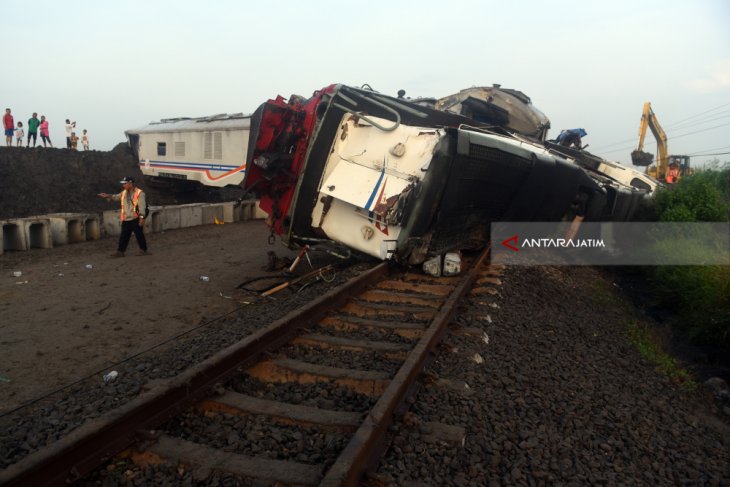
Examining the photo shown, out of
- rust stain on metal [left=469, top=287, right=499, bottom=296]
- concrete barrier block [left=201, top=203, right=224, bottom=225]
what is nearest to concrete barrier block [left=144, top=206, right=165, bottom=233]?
concrete barrier block [left=201, top=203, right=224, bottom=225]

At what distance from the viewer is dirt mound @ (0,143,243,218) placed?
14820 millimetres

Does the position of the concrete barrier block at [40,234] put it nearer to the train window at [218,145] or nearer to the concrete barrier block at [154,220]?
the concrete barrier block at [154,220]

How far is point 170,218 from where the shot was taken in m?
12.2

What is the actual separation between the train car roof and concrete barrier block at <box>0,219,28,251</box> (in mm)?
7392

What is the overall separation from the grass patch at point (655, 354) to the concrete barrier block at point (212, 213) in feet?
35.5

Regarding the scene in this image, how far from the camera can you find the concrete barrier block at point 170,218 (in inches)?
471

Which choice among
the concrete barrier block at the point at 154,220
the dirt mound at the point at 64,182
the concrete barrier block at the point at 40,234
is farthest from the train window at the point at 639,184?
the dirt mound at the point at 64,182

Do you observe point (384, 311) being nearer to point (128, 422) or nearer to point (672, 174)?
point (128, 422)

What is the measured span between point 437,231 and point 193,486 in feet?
14.4

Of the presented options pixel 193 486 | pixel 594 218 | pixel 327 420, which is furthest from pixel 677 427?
pixel 594 218

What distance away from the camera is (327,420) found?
8.43ft

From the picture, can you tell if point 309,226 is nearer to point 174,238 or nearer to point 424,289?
point 424,289

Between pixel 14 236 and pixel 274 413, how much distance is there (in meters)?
8.75

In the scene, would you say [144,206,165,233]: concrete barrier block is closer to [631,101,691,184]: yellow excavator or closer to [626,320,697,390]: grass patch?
[626,320,697,390]: grass patch
